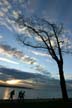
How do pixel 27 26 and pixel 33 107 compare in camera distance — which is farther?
pixel 27 26

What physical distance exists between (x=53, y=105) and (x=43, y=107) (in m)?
1.33

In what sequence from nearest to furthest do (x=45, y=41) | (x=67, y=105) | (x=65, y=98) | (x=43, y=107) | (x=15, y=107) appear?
(x=15, y=107) < (x=43, y=107) < (x=67, y=105) < (x=65, y=98) < (x=45, y=41)

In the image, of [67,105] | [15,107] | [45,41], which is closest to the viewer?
[15,107]

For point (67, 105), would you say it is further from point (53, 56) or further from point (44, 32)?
point (44, 32)

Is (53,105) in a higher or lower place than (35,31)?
lower

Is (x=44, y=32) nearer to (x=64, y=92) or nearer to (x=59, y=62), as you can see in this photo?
(x=59, y=62)

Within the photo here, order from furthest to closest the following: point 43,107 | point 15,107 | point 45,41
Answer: point 45,41
point 43,107
point 15,107

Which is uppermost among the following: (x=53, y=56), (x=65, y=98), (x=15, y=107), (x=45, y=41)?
(x=45, y=41)

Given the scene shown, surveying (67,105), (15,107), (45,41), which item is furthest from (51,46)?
(15,107)

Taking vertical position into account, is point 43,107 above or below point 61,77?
below

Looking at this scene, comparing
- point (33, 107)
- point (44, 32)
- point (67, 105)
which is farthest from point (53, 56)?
point (33, 107)

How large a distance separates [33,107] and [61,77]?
8971 mm

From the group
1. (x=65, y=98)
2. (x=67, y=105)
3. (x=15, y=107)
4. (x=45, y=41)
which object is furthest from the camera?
(x=45, y=41)

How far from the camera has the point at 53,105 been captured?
21312 mm
